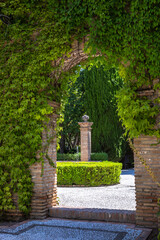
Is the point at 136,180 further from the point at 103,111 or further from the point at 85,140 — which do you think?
the point at 103,111

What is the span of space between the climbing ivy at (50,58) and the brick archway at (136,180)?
0.15 m

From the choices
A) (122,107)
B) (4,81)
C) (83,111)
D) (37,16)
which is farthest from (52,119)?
(83,111)

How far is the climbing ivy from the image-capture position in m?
4.27

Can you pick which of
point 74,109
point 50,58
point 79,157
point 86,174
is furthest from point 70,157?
point 50,58

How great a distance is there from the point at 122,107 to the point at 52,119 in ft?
5.92

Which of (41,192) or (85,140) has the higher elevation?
(85,140)

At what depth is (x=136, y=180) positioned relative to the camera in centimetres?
433

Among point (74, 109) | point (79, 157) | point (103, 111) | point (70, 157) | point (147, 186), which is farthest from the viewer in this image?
point (74, 109)

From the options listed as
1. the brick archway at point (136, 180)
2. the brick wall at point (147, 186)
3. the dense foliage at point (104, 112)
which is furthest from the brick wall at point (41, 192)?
the dense foliage at point (104, 112)

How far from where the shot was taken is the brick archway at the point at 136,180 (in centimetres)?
417

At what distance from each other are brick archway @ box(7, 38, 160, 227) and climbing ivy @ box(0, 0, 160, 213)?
0.15 meters

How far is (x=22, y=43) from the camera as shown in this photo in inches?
214

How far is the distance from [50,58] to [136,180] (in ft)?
9.74

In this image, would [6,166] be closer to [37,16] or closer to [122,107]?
[122,107]
